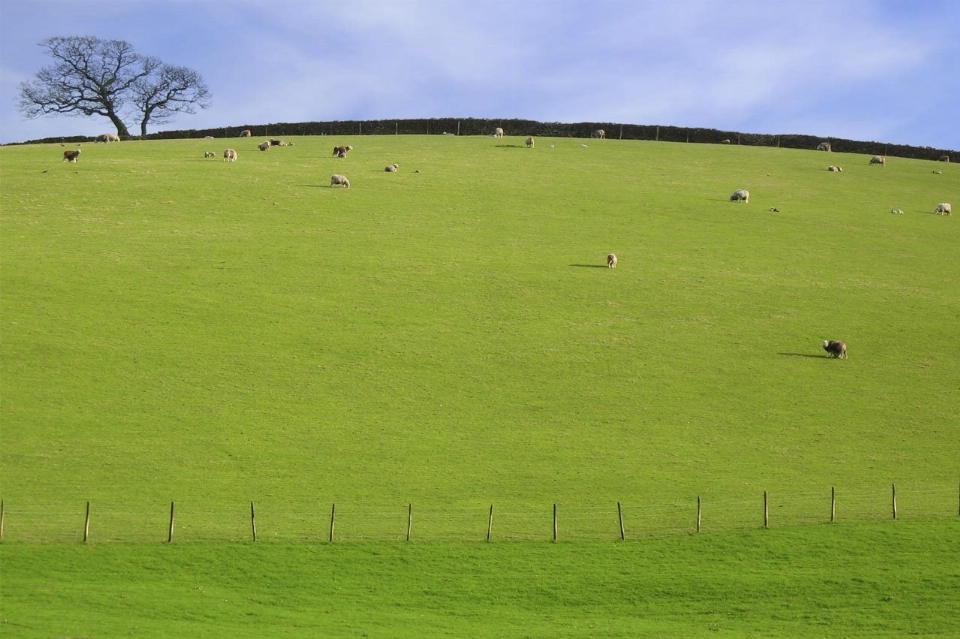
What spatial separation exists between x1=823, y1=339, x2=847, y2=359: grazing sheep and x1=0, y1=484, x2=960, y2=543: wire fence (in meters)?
12.6

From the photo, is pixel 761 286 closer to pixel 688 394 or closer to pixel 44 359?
pixel 688 394

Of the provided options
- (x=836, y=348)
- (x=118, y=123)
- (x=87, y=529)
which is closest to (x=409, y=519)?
(x=87, y=529)

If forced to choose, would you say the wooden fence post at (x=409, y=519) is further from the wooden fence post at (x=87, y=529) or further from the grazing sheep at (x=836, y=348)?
the grazing sheep at (x=836, y=348)

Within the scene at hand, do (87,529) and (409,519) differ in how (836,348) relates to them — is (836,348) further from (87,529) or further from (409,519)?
(87,529)

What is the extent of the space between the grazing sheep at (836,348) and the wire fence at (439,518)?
1262cm

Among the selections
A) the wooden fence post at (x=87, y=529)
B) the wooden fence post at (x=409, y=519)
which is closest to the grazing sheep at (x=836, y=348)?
the wooden fence post at (x=409, y=519)

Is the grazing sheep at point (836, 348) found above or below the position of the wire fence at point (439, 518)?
above

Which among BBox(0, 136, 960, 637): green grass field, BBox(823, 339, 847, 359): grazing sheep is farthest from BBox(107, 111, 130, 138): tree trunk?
BBox(823, 339, 847, 359): grazing sheep

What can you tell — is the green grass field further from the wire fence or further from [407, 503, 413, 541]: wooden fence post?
[407, 503, 413, 541]: wooden fence post

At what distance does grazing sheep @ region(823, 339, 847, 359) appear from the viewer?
151 feet

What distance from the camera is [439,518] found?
31562 millimetres

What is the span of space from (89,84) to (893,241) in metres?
80.4

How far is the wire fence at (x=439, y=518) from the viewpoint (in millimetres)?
29344

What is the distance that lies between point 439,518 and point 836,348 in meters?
22.9
